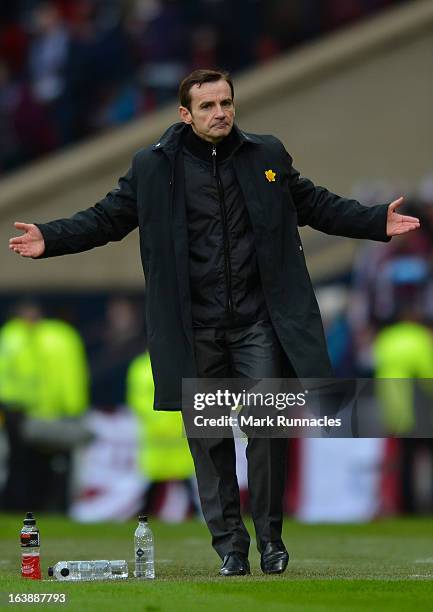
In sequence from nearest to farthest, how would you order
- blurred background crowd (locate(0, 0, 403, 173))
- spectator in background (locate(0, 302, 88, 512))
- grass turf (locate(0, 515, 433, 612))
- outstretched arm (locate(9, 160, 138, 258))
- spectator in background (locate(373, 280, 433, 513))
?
grass turf (locate(0, 515, 433, 612)), outstretched arm (locate(9, 160, 138, 258)), spectator in background (locate(373, 280, 433, 513)), spectator in background (locate(0, 302, 88, 512)), blurred background crowd (locate(0, 0, 403, 173))

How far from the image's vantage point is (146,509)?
16609 mm

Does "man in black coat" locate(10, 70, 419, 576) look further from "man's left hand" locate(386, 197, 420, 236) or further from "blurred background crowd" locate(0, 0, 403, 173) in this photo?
"blurred background crowd" locate(0, 0, 403, 173)

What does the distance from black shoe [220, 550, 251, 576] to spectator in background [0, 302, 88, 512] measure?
872 centimetres

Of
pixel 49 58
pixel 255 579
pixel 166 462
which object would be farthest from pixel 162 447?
pixel 255 579

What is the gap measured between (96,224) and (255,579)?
1688mm

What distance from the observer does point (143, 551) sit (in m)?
8.12

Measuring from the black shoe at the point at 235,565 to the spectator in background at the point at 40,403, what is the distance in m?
8.72

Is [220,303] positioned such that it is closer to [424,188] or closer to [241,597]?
[241,597]

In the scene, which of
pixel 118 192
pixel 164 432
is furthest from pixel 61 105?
pixel 118 192

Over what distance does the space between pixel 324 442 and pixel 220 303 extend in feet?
26.0

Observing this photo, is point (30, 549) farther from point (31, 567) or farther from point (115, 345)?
point (115, 345)

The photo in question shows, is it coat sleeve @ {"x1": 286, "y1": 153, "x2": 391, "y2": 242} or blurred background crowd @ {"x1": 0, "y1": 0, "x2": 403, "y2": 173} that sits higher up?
blurred background crowd @ {"x1": 0, "y1": 0, "x2": 403, "y2": 173}

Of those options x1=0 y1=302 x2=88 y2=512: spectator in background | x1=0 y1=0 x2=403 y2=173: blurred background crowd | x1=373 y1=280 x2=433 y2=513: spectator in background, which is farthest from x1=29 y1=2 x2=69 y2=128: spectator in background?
x1=373 y1=280 x2=433 y2=513: spectator in background

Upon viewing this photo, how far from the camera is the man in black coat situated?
26.1 feet
